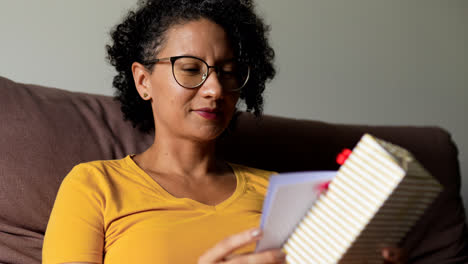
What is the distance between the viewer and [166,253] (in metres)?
0.98

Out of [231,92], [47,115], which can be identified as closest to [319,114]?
[231,92]

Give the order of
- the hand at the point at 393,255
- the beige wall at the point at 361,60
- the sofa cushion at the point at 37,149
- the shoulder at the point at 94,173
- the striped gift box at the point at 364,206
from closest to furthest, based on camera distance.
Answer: the striped gift box at the point at 364,206
the hand at the point at 393,255
the shoulder at the point at 94,173
the sofa cushion at the point at 37,149
the beige wall at the point at 361,60

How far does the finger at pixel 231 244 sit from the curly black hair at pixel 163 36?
58cm

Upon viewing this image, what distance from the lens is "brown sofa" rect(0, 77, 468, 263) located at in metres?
1.15

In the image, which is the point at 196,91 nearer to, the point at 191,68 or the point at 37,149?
the point at 191,68

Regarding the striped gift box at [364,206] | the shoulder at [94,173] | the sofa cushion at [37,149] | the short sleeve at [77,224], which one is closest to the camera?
the striped gift box at [364,206]

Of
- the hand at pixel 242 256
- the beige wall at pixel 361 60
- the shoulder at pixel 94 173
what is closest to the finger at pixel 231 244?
the hand at pixel 242 256

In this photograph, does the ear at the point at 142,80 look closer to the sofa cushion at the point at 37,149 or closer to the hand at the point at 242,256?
the sofa cushion at the point at 37,149

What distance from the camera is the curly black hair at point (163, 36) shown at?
119cm

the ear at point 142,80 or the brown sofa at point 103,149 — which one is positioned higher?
the ear at point 142,80

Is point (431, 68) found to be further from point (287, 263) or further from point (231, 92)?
point (287, 263)

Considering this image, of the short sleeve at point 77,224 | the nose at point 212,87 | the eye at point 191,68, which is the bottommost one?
the short sleeve at point 77,224

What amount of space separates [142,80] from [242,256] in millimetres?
661

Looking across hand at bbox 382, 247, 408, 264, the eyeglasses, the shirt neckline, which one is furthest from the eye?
hand at bbox 382, 247, 408, 264
